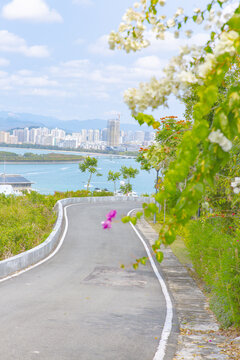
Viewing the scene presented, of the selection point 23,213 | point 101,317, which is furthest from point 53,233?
Result: point 101,317

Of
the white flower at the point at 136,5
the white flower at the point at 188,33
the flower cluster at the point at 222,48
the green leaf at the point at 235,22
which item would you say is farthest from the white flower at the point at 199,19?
the green leaf at the point at 235,22

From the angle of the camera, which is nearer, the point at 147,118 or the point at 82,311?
the point at 147,118

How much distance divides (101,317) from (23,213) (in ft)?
60.6

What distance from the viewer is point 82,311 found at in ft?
32.0

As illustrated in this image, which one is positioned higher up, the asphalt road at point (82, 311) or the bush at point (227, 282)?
the bush at point (227, 282)

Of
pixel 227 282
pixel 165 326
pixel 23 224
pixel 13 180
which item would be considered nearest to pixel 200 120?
pixel 227 282

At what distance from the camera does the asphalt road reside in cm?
714

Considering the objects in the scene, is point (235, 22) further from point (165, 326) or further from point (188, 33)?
point (165, 326)

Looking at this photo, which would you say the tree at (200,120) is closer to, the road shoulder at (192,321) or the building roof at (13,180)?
the road shoulder at (192,321)

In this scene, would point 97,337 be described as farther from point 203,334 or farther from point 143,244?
point 143,244

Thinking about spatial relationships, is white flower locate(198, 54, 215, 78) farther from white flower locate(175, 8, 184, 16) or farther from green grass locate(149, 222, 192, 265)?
green grass locate(149, 222, 192, 265)

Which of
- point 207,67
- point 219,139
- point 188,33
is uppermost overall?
point 188,33

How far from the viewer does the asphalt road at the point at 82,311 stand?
23.4 feet

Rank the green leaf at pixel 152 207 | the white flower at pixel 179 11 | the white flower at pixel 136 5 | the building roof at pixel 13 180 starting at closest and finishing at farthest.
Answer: the green leaf at pixel 152 207 → the white flower at pixel 136 5 → the white flower at pixel 179 11 → the building roof at pixel 13 180
